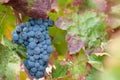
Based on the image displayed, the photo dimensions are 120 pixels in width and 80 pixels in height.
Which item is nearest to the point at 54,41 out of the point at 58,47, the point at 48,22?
the point at 58,47

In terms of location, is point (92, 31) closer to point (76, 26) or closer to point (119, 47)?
point (76, 26)

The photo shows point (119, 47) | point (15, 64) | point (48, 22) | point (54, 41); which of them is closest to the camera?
point (119, 47)

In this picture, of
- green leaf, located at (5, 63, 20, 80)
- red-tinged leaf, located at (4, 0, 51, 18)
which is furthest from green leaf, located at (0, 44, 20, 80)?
red-tinged leaf, located at (4, 0, 51, 18)

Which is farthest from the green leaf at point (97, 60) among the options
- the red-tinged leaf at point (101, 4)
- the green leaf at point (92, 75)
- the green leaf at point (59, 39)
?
the green leaf at point (59, 39)

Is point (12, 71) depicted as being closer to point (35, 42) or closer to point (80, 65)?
point (35, 42)

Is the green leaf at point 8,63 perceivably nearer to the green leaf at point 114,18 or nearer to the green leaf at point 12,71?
the green leaf at point 12,71
